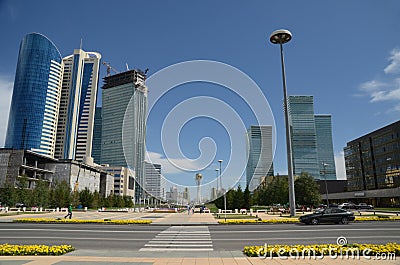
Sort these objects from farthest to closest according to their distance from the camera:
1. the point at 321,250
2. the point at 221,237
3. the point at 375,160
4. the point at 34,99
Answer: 1. the point at 34,99
2. the point at 375,160
3. the point at 221,237
4. the point at 321,250

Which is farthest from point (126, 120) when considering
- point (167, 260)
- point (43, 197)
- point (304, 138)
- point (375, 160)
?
point (304, 138)

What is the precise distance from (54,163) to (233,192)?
66.9 metres

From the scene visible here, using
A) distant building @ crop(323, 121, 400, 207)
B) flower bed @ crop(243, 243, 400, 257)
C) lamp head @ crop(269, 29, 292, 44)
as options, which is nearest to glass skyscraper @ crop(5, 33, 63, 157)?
distant building @ crop(323, 121, 400, 207)

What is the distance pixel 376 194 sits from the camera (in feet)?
245

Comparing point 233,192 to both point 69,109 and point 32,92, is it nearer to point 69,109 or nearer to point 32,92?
point 32,92

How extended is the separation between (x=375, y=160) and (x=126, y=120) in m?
78.8

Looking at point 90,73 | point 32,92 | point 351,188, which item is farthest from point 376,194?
point 90,73

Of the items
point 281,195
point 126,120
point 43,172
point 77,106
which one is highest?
point 77,106

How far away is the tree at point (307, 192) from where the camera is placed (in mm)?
51969

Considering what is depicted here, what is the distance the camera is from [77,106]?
564 ft

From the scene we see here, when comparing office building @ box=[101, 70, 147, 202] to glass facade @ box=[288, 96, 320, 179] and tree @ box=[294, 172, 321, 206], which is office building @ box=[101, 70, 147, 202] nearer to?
tree @ box=[294, 172, 321, 206]

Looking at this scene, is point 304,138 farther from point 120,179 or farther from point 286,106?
point 286,106

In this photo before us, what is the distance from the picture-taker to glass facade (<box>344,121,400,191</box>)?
245 ft

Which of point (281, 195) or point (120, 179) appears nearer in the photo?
point (281, 195)
